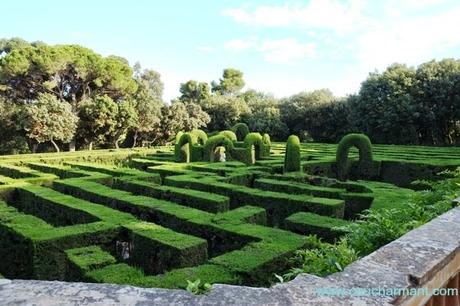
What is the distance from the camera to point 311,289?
5.68 feet

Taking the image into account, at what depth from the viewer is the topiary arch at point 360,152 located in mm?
15992

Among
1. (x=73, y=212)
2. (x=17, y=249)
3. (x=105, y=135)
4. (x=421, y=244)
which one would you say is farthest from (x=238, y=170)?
(x=105, y=135)

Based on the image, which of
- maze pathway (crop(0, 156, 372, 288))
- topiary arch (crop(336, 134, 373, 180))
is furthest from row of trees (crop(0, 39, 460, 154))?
maze pathway (crop(0, 156, 372, 288))

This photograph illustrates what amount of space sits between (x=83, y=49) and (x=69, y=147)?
32.1ft

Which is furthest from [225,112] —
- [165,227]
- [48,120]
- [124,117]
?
[165,227]

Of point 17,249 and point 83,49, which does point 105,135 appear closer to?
point 83,49

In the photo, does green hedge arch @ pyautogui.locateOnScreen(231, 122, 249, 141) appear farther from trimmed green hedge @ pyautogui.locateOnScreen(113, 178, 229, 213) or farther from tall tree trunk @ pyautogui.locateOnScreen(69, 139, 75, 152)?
trimmed green hedge @ pyautogui.locateOnScreen(113, 178, 229, 213)

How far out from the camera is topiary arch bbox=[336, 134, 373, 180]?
16.0 metres

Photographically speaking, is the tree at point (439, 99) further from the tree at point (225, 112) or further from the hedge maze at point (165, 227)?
the hedge maze at point (165, 227)

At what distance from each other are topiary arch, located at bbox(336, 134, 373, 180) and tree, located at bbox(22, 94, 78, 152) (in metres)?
21.8

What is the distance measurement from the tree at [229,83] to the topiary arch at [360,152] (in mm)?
55474

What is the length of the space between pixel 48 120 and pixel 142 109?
26.7 ft

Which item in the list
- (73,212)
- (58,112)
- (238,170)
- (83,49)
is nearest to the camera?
(73,212)

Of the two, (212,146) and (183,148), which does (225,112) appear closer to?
(183,148)
